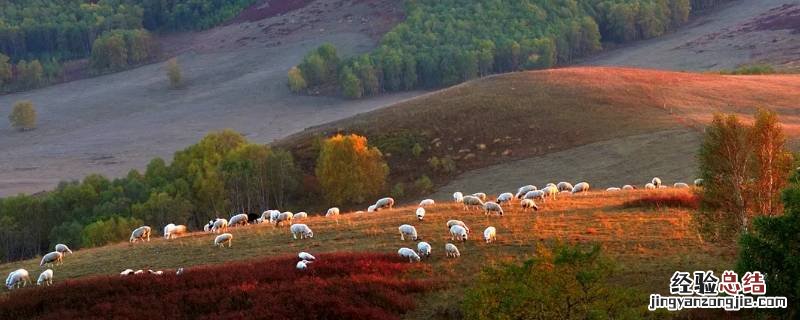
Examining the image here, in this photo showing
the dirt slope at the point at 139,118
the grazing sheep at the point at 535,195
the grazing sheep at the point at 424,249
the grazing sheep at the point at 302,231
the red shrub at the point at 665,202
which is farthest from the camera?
the dirt slope at the point at 139,118

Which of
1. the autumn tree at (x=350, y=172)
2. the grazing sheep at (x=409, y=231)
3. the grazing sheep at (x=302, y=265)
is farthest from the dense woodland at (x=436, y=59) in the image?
Result: the grazing sheep at (x=302, y=265)

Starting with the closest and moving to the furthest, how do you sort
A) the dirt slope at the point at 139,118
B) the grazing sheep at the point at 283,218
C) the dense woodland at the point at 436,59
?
the grazing sheep at the point at 283,218, the dirt slope at the point at 139,118, the dense woodland at the point at 436,59

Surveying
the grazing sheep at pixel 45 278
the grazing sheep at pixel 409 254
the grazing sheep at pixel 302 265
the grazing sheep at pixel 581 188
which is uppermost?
the grazing sheep at pixel 45 278

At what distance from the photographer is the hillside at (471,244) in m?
26.9

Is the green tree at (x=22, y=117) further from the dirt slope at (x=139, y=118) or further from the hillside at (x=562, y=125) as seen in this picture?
the hillside at (x=562, y=125)

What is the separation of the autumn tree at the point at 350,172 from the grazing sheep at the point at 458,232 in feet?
171

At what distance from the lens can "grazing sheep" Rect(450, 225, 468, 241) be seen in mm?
31734

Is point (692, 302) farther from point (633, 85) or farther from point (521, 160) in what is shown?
point (633, 85)

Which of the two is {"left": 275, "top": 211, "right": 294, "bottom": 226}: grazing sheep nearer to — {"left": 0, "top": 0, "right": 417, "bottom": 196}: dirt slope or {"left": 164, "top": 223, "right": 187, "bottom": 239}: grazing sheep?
{"left": 164, "top": 223, "right": 187, "bottom": 239}: grazing sheep

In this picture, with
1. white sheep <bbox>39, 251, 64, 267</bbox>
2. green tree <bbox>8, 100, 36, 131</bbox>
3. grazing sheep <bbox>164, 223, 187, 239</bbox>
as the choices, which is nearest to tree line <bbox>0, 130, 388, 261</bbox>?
grazing sheep <bbox>164, 223, 187, 239</bbox>

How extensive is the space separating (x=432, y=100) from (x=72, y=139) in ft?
265

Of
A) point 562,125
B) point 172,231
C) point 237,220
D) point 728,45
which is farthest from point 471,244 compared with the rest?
point 728,45

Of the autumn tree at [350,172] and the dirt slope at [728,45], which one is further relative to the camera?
the dirt slope at [728,45]

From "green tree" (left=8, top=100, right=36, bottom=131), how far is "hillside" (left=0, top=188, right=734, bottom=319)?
458ft
